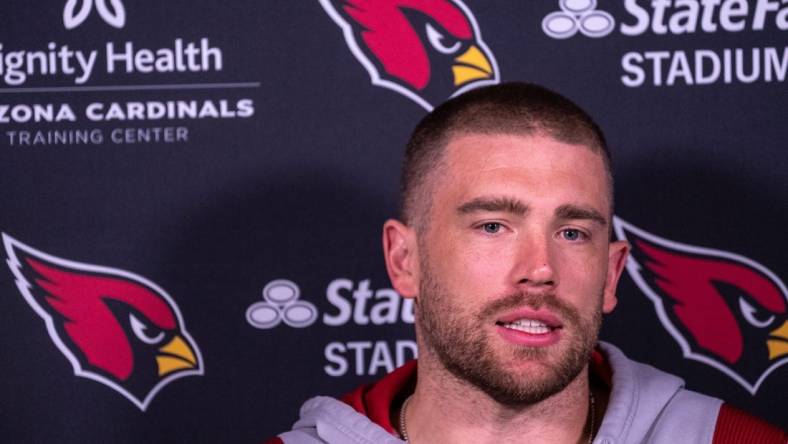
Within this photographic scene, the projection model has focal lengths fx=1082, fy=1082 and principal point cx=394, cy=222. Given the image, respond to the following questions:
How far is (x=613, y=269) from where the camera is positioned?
191cm

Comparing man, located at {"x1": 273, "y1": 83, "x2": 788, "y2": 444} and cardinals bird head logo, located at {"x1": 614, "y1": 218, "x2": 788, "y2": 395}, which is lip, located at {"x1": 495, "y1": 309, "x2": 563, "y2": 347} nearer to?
man, located at {"x1": 273, "y1": 83, "x2": 788, "y2": 444}

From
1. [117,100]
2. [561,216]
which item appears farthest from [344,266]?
[561,216]

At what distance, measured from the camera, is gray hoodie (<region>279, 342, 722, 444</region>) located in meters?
1.73

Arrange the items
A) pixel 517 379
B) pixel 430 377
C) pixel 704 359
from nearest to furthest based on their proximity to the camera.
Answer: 1. pixel 517 379
2. pixel 430 377
3. pixel 704 359

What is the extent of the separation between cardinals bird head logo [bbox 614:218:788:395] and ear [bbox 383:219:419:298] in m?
0.62

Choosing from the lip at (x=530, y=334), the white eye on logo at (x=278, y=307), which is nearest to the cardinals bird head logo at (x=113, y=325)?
the white eye on logo at (x=278, y=307)

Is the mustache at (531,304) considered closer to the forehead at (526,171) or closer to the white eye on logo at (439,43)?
the forehead at (526,171)

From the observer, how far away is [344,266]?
7.72ft

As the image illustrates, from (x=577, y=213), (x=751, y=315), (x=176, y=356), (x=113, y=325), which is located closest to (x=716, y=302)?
(x=751, y=315)

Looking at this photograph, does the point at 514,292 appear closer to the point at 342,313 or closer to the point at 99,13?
the point at 342,313

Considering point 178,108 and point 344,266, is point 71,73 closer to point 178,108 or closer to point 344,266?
point 178,108

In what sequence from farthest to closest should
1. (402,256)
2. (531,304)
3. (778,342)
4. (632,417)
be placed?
(778,342)
(402,256)
(632,417)
(531,304)

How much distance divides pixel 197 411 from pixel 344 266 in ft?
1.48

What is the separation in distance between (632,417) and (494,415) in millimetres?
224
